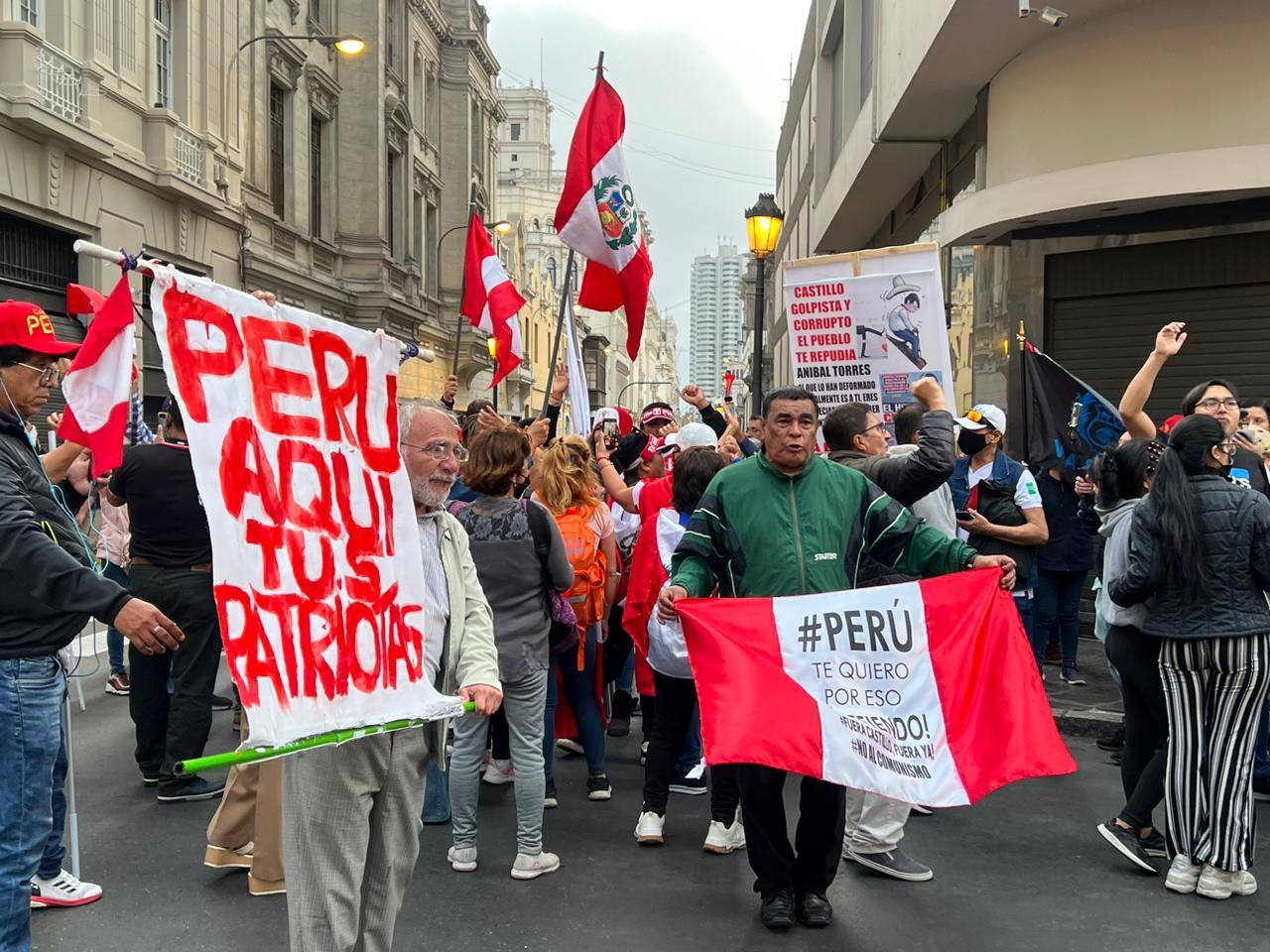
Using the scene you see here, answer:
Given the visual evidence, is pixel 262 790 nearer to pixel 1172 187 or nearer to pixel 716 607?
pixel 716 607

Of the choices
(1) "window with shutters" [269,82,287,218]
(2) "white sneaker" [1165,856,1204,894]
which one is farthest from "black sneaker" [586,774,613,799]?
(1) "window with shutters" [269,82,287,218]

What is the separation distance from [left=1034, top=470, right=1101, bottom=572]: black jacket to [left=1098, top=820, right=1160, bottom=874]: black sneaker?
380 cm

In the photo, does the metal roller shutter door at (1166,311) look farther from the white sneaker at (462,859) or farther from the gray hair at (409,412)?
the gray hair at (409,412)

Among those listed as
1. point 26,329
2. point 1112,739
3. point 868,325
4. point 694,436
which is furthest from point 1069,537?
point 26,329

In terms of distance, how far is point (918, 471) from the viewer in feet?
16.2

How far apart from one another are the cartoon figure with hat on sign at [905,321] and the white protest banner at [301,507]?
4962mm

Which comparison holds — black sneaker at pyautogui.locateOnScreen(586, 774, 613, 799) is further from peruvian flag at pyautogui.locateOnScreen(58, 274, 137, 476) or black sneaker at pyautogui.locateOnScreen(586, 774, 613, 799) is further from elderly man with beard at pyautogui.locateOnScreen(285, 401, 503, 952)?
peruvian flag at pyautogui.locateOnScreen(58, 274, 137, 476)

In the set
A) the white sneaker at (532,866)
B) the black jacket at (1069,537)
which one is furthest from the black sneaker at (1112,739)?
the white sneaker at (532,866)

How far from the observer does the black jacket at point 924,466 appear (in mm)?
4891

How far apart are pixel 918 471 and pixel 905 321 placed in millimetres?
2932

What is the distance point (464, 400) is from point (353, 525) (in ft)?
153

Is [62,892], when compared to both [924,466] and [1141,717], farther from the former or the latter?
[1141,717]

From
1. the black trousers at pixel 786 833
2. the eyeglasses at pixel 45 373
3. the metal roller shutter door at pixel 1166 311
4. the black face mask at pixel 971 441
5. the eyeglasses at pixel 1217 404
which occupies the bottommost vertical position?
the black trousers at pixel 786 833

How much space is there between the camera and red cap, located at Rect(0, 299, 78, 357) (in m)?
3.63
